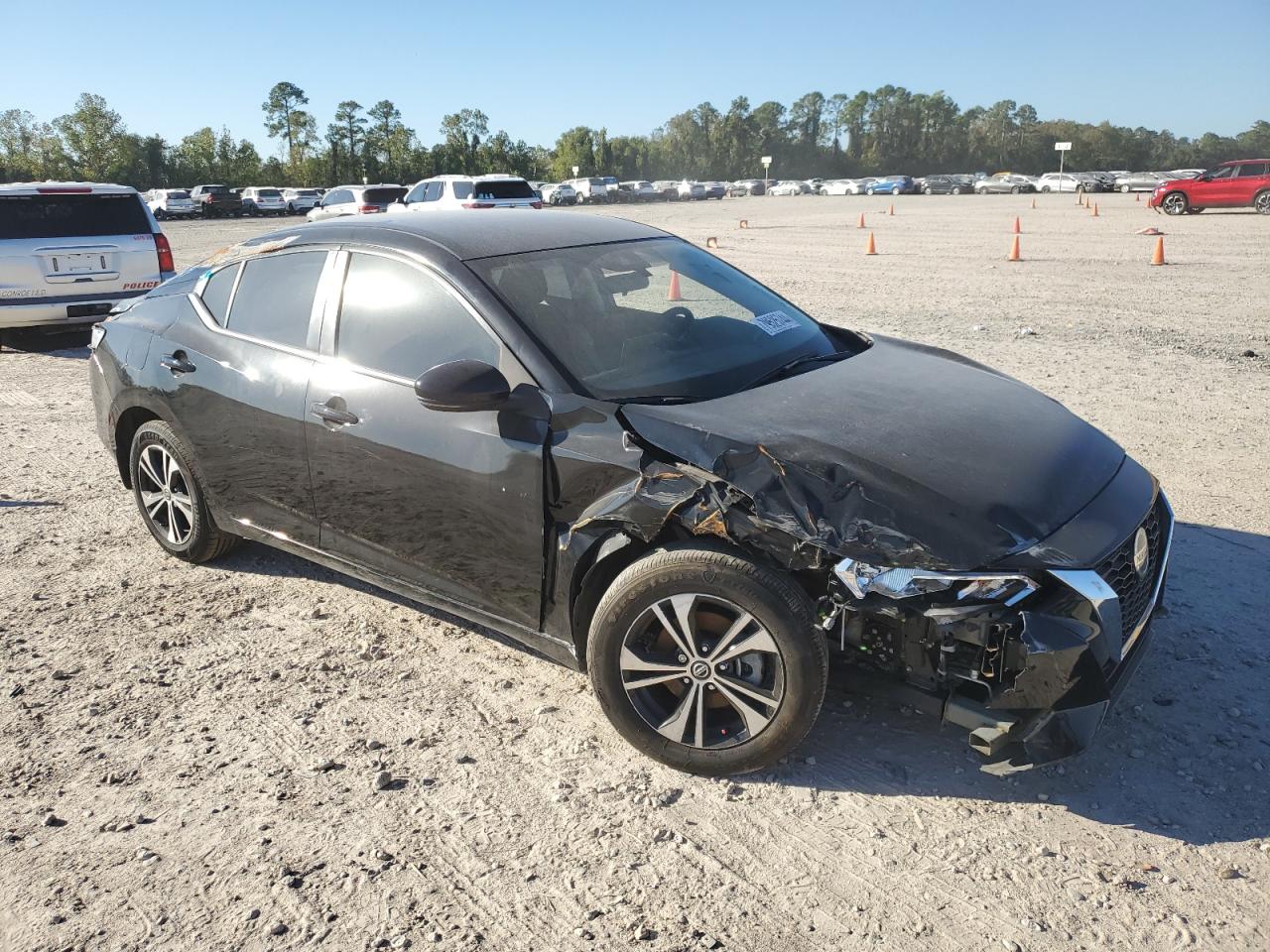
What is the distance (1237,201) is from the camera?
3028cm

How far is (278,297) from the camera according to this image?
4.45 meters

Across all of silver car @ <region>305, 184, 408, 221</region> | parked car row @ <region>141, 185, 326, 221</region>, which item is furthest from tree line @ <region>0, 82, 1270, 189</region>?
silver car @ <region>305, 184, 408, 221</region>

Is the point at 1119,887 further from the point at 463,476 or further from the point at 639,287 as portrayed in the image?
the point at 639,287

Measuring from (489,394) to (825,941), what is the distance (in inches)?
78.7

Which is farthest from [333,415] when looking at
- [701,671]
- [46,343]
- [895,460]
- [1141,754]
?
[46,343]

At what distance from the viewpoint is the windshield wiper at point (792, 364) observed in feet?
12.6

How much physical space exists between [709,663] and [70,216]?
33.4 feet

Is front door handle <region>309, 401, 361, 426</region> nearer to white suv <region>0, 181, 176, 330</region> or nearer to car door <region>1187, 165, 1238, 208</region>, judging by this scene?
white suv <region>0, 181, 176, 330</region>

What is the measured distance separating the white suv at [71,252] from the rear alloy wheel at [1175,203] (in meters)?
30.9

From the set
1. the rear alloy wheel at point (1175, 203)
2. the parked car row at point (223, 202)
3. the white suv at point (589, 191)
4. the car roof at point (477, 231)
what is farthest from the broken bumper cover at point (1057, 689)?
the white suv at point (589, 191)

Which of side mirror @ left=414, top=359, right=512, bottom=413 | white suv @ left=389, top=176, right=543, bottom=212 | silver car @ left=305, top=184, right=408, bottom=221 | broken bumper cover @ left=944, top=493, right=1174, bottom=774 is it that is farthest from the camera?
silver car @ left=305, top=184, right=408, bottom=221

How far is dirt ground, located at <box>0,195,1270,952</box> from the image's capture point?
8.69 ft

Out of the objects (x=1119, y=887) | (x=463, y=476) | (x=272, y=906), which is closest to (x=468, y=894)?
(x=272, y=906)

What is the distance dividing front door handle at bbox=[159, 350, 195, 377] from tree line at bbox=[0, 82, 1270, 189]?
95.6m
